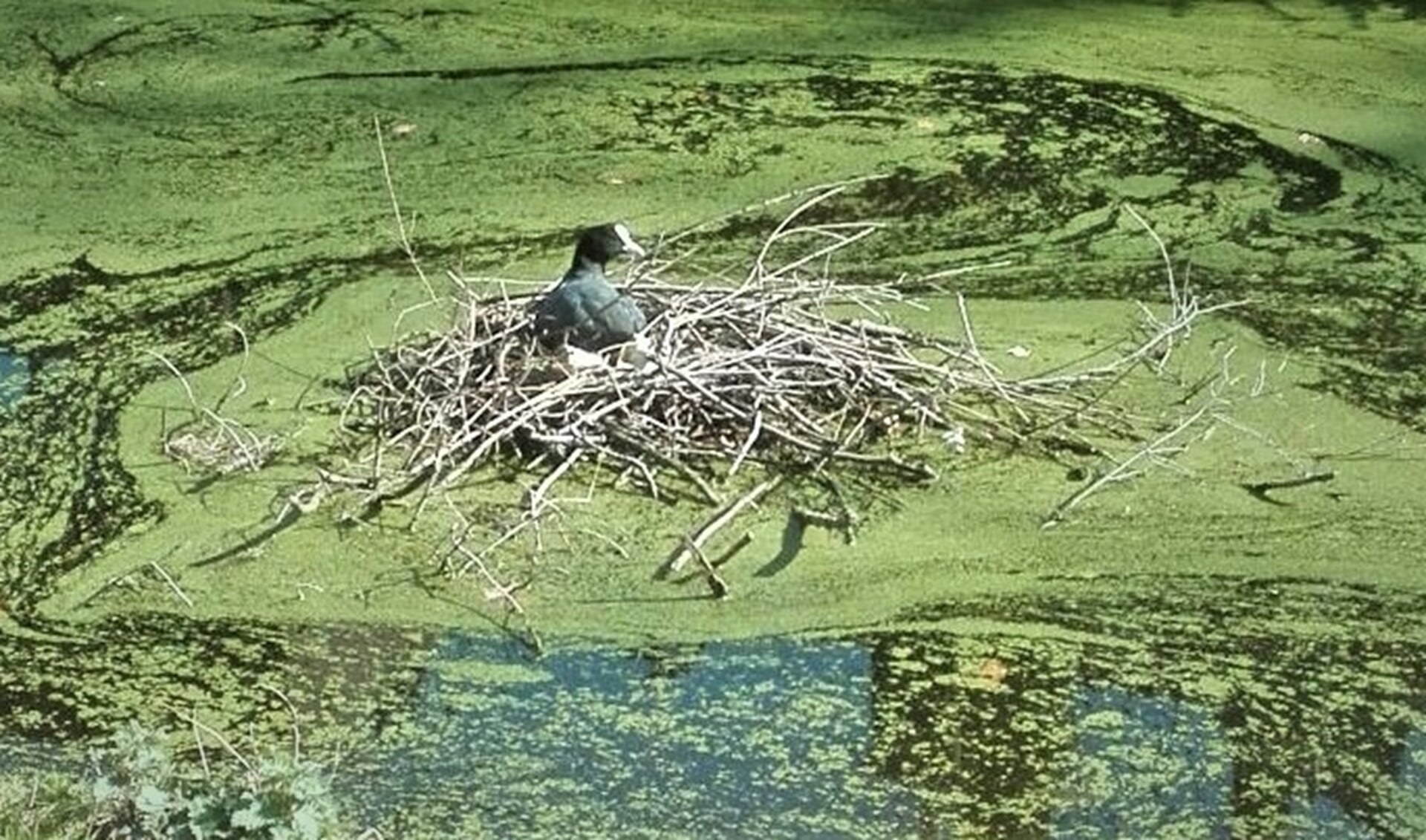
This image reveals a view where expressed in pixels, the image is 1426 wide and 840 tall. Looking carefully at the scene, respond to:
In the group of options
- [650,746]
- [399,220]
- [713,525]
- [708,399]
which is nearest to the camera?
[650,746]

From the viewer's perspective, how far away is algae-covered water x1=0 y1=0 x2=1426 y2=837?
280 centimetres

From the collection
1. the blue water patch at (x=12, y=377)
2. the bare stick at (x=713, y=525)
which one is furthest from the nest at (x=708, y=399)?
the blue water patch at (x=12, y=377)

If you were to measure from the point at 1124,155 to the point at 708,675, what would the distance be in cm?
198

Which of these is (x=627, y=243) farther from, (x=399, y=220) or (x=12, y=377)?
(x=12, y=377)

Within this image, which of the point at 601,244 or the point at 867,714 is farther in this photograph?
the point at 601,244

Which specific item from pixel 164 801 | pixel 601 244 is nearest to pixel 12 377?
pixel 601 244

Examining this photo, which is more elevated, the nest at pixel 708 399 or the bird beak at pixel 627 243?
the bird beak at pixel 627 243

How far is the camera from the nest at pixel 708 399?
3.34 meters

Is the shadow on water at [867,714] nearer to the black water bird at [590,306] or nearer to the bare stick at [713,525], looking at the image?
the bare stick at [713,525]

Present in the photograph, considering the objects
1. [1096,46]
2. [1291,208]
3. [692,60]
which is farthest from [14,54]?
[1291,208]

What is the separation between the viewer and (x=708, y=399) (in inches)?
132

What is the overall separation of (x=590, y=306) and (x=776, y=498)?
1.09 feet

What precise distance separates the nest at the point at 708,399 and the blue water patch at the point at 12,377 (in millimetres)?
449

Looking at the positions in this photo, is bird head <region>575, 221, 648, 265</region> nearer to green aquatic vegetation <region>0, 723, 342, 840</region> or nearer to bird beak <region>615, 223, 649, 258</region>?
bird beak <region>615, 223, 649, 258</region>
